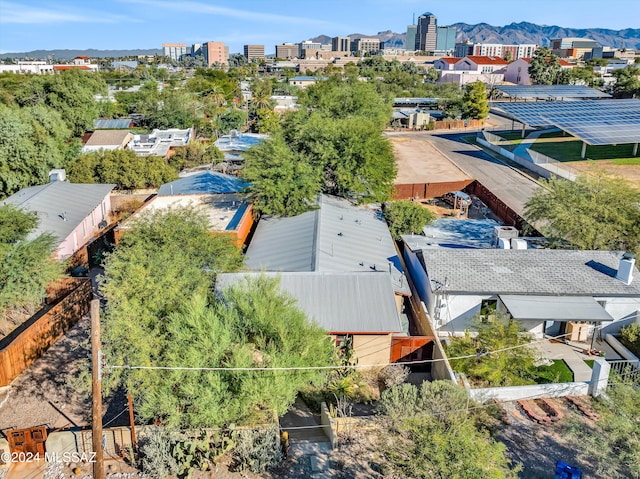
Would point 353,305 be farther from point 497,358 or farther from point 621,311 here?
point 621,311

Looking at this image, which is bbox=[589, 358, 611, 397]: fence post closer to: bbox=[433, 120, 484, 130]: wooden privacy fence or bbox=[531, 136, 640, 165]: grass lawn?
bbox=[531, 136, 640, 165]: grass lawn

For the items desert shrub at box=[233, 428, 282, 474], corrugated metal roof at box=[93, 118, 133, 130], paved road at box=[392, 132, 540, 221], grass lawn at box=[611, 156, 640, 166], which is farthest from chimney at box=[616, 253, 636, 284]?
corrugated metal roof at box=[93, 118, 133, 130]

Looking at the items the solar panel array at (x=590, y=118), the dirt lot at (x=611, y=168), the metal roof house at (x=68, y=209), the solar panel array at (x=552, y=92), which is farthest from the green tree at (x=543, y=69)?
the metal roof house at (x=68, y=209)

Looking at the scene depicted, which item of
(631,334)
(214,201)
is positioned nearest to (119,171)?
(214,201)

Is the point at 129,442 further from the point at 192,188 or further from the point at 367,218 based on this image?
the point at 192,188

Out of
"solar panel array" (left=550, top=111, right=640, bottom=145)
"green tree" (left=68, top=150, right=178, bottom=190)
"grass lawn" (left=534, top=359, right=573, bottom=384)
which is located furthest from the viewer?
"solar panel array" (left=550, top=111, right=640, bottom=145)

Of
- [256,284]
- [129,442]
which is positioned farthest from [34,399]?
[256,284]

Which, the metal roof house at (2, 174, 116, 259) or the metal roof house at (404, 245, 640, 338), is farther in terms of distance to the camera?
the metal roof house at (2, 174, 116, 259)
